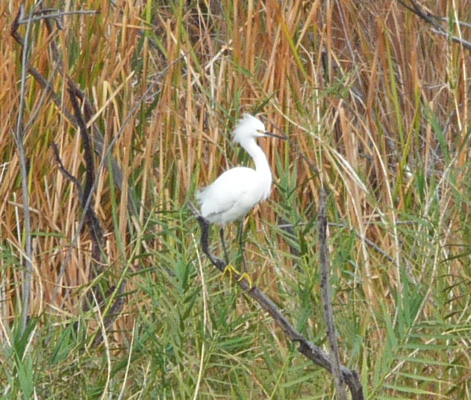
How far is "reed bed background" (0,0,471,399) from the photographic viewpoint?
5.62 ft

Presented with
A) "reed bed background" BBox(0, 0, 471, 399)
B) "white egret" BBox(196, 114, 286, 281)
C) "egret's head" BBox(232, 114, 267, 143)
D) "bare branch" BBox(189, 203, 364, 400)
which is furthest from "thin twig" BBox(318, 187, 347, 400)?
"egret's head" BBox(232, 114, 267, 143)

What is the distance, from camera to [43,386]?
1.71m

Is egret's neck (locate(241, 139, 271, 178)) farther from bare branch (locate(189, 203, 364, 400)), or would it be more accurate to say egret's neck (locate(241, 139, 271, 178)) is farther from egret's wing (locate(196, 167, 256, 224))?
bare branch (locate(189, 203, 364, 400))

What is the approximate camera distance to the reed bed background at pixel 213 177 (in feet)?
5.62

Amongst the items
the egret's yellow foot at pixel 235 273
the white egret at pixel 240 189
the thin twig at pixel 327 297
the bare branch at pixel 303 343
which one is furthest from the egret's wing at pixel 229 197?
the thin twig at pixel 327 297

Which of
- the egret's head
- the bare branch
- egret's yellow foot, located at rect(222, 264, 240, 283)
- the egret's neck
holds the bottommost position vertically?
egret's yellow foot, located at rect(222, 264, 240, 283)

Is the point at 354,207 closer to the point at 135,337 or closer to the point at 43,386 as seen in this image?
the point at 135,337

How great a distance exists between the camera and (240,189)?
Answer: 6.17 feet

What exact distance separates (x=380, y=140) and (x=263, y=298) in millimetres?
942

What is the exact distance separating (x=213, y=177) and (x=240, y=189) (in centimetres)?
32

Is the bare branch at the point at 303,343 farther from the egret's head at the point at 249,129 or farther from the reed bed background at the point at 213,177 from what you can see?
the egret's head at the point at 249,129

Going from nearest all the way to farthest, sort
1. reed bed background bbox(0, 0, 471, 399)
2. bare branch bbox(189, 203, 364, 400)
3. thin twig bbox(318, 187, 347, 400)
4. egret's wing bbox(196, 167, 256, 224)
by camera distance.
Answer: thin twig bbox(318, 187, 347, 400), bare branch bbox(189, 203, 364, 400), reed bed background bbox(0, 0, 471, 399), egret's wing bbox(196, 167, 256, 224)

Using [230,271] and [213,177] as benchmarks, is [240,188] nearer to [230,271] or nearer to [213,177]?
[230,271]

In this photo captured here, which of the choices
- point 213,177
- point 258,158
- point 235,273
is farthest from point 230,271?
point 213,177
